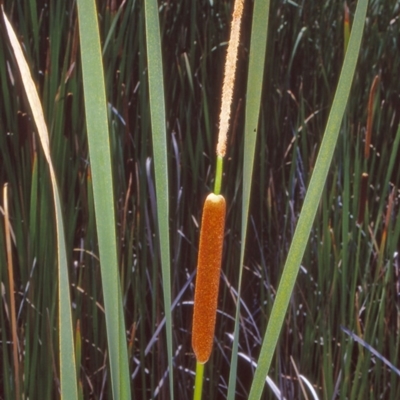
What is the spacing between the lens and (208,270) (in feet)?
1.48

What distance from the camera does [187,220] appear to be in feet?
4.67

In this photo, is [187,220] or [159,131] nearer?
[159,131]

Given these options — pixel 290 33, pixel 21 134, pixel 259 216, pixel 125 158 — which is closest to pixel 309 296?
pixel 259 216

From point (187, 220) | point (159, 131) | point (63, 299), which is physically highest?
point (159, 131)

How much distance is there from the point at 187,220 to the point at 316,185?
99 cm

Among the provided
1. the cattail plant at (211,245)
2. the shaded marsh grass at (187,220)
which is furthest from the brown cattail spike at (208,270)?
the shaded marsh grass at (187,220)

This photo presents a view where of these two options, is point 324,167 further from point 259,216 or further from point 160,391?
point 259,216

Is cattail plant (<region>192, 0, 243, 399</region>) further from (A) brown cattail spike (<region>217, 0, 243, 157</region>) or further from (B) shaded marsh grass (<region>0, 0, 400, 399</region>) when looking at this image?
(B) shaded marsh grass (<region>0, 0, 400, 399</region>)

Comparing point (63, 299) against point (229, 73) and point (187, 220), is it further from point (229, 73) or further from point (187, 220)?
point (187, 220)

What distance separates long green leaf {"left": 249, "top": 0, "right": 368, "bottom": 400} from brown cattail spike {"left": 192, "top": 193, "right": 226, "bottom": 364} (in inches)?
1.7

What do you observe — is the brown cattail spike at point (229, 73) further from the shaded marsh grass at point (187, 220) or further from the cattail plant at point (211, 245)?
the shaded marsh grass at point (187, 220)

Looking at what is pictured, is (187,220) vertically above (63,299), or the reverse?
(63,299)

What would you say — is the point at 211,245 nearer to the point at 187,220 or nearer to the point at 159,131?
the point at 159,131

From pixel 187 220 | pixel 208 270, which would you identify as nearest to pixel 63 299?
pixel 208 270
